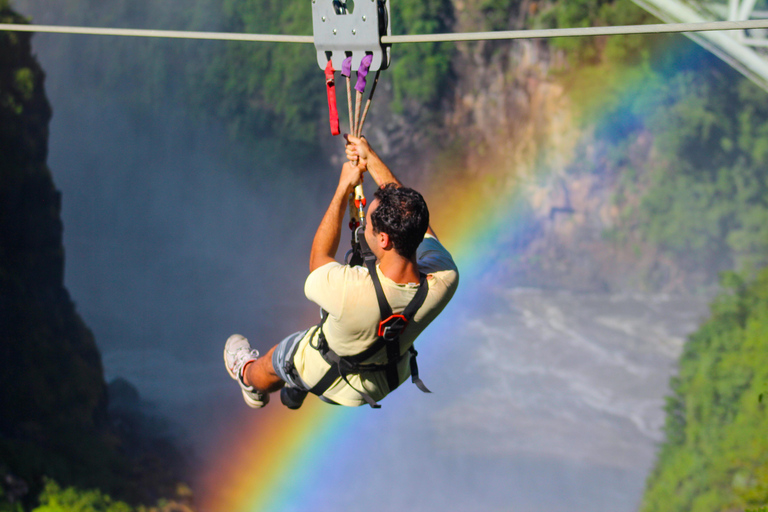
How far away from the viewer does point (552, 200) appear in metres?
21.5

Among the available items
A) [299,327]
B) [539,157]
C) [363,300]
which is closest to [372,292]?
[363,300]

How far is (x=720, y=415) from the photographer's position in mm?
10484

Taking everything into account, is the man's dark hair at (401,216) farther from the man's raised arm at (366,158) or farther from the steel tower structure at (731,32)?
the steel tower structure at (731,32)

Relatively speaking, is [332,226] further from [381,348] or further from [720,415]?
[720,415]

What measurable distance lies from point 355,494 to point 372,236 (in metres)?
17.4

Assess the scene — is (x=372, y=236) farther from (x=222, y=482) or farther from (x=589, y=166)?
(x=589, y=166)

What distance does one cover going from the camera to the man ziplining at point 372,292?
2180 mm

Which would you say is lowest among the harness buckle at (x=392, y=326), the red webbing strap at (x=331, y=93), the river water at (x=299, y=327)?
the harness buckle at (x=392, y=326)

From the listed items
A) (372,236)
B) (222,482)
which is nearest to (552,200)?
(222,482)

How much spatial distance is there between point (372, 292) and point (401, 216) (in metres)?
0.29

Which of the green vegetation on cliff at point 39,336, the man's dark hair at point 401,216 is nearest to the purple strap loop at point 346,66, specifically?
the man's dark hair at point 401,216

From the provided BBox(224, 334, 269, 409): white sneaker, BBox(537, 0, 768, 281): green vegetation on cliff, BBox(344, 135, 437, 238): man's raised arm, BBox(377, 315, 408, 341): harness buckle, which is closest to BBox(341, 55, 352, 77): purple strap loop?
BBox(344, 135, 437, 238): man's raised arm

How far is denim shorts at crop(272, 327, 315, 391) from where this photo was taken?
2924mm

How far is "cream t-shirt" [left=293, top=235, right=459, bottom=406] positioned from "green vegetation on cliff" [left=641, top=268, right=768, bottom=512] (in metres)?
8.04
